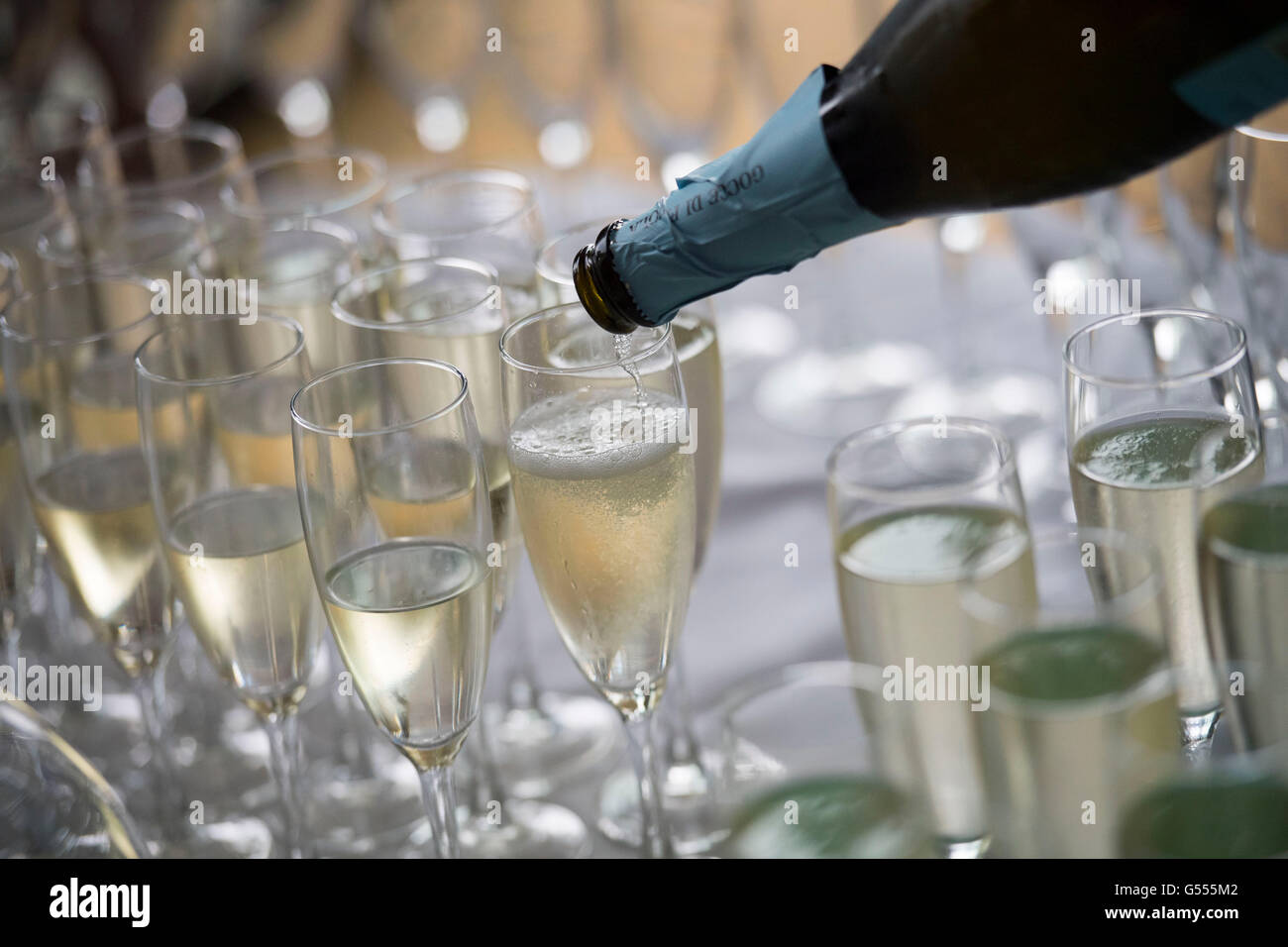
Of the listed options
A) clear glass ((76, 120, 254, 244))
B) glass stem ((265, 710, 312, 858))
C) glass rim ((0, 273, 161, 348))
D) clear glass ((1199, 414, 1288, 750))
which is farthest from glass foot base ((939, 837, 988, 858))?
clear glass ((76, 120, 254, 244))

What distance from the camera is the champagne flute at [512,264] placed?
1045mm

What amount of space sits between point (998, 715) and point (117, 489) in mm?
616

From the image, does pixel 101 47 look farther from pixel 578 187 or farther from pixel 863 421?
pixel 863 421

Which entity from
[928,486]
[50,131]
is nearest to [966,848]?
[928,486]

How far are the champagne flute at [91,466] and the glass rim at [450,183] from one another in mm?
171

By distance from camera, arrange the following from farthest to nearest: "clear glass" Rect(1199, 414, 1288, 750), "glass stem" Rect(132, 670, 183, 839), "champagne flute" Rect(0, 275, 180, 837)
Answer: "glass stem" Rect(132, 670, 183, 839) → "champagne flute" Rect(0, 275, 180, 837) → "clear glass" Rect(1199, 414, 1288, 750)

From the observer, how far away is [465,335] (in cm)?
93

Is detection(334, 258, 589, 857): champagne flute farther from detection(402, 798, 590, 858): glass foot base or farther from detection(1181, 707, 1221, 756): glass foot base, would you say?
detection(1181, 707, 1221, 756): glass foot base

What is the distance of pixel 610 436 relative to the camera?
810 millimetres

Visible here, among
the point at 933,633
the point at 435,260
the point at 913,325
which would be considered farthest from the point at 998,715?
the point at 913,325

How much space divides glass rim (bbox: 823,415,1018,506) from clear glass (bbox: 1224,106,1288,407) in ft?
0.86

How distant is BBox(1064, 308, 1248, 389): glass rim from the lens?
747 mm

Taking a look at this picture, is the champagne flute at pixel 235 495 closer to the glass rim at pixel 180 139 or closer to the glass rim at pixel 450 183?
the glass rim at pixel 450 183

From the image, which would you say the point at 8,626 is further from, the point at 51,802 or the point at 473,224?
the point at 473,224
